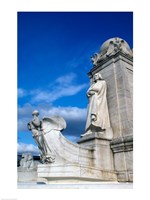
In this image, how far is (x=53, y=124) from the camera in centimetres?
762

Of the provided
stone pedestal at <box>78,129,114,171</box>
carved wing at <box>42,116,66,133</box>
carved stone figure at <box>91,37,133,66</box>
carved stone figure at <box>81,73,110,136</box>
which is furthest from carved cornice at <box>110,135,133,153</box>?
carved stone figure at <box>91,37,133,66</box>

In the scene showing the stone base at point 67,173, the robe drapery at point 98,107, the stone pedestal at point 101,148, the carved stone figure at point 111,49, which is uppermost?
the carved stone figure at point 111,49

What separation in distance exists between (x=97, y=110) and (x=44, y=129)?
73.9 inches

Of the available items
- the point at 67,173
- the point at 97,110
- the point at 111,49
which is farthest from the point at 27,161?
the point at 111,49

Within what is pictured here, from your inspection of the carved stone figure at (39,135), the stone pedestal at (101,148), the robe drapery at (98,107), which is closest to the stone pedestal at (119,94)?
the stone pedestal at (101,148)

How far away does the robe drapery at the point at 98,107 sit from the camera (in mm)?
8289

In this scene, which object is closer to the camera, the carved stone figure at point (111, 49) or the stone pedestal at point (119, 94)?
the stone pedestal at point (119, 94)

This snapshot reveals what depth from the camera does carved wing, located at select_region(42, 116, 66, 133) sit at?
24.9 ft

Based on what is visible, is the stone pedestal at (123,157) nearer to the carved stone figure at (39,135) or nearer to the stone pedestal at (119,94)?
the stone pedestal at (119,94)

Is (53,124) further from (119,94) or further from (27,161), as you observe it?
(27,161)

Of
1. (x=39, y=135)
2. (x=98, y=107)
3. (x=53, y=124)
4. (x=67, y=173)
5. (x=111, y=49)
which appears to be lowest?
(x=67, y=173)

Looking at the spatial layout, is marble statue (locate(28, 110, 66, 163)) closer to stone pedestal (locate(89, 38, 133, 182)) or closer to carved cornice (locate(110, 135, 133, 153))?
carved cornice (locate(110, 135, 133, 153))
